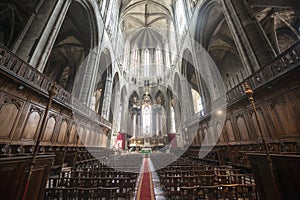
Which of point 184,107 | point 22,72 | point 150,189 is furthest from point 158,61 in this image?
point 150,189

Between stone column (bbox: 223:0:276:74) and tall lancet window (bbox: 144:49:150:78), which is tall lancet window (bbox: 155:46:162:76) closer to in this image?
tall lancet window (bbox: 144:49:150:78)

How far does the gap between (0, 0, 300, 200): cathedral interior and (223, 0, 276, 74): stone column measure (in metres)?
0.04

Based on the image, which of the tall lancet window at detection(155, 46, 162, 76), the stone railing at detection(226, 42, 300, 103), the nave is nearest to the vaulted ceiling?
the tall lancet window at detection(155, 46, 162, 76)

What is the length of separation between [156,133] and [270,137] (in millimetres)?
19894

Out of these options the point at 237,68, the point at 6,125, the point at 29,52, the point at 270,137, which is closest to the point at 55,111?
the point at 6,125

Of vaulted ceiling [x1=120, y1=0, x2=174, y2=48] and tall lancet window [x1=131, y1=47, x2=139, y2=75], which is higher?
vaulted ceiling [x1=120, y1=0, x2=174, y2=48]

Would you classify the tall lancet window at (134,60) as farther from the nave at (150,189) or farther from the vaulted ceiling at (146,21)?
the nave at (150,189)

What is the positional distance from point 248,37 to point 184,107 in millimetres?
10392

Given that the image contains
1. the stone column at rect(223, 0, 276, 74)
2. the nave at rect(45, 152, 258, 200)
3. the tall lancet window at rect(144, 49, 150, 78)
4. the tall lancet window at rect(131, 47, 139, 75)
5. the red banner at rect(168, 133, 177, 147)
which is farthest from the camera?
the tall lancet window at rect(144, 49, 150, 78)

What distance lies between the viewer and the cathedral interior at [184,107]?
7.20 feet

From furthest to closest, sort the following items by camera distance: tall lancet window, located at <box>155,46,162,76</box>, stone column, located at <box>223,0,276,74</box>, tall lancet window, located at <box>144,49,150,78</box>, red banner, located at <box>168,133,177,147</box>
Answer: tall lancet window, located at <box>144,49,150,78</box>
tall lancet window, located at <box>155,46,162,76</box>
red banner, located at <box>168,133,177,147</box>
stone column, located at <box>223,0,276,74</box>

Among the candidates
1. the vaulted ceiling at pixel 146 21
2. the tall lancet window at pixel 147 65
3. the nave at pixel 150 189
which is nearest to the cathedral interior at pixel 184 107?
the nave at pixel 150 189

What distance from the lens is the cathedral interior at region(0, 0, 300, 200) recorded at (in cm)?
219

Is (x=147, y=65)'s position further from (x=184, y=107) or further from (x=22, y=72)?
(x=22, y=72)
